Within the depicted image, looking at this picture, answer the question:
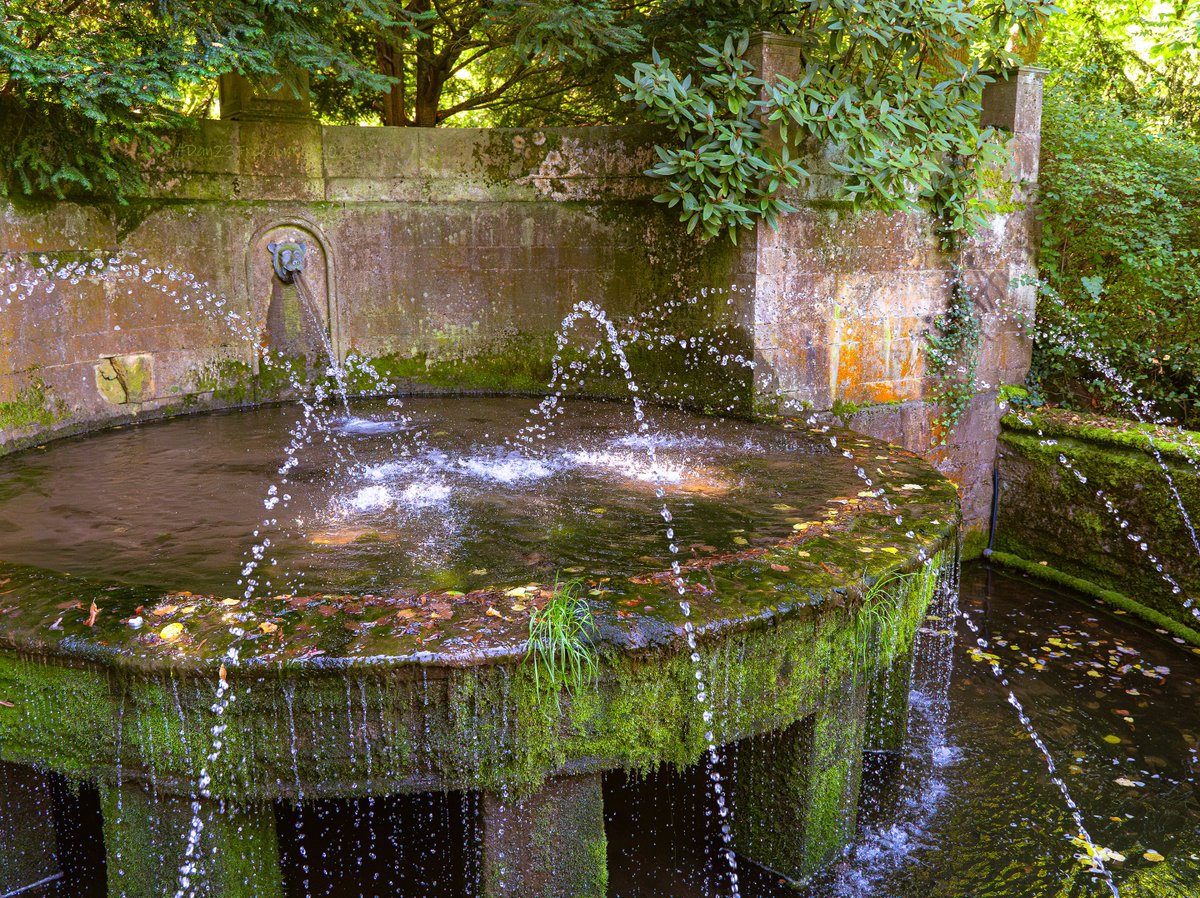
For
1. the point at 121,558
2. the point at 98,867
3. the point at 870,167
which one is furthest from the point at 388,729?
the point at 870,167

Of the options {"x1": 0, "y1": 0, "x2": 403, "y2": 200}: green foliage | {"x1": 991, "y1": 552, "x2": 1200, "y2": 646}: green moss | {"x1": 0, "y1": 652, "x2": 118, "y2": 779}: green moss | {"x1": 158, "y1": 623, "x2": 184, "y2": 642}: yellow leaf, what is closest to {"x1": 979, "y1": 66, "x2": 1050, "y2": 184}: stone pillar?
{"x1": 991, "y1": 552, "x2": 1200, "y2": 646}: green moss

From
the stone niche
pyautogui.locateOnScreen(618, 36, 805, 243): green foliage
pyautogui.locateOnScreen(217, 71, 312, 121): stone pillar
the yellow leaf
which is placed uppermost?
pyautogui.locateOnScreen(217, 71, 312, 121): stone pillar

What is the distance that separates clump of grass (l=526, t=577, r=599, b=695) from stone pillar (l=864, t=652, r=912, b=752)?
253 cm

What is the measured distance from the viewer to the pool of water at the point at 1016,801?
435 centimetres

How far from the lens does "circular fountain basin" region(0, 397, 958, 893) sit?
3246 mm

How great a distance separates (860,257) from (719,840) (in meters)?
4.61

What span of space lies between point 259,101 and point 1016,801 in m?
6.89

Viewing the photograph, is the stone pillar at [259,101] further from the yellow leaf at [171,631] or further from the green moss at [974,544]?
the green moss at [974,544]

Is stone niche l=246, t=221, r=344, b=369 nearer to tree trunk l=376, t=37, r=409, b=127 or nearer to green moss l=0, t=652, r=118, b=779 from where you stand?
tree trunk l=376, t=37, r=409, b=127

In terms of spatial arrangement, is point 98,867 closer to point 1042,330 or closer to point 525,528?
point 525,528

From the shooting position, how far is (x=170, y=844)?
343 cm

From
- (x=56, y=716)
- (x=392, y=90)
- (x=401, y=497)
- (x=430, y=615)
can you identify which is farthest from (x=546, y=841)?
(x=392, y=90)

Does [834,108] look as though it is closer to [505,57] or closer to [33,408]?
[505,57]

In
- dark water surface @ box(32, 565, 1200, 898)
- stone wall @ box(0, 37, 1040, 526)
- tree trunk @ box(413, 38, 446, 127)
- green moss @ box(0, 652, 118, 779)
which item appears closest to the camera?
green moss @ box(0, 652, 118, 779)
